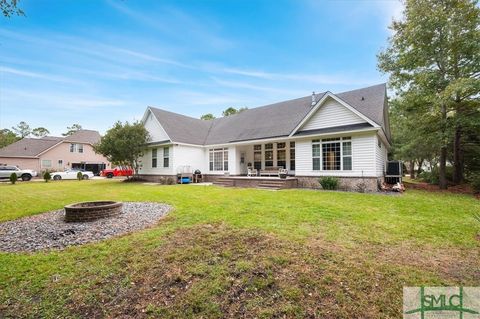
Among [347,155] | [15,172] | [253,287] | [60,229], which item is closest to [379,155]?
[347,155]

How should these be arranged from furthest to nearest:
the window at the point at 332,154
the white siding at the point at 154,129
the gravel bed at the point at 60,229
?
the white siding at the point at 154,129, the window at the point at 332,154, the gravel bed at the point at 60,229

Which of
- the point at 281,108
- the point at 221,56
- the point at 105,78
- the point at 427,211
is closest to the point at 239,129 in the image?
the point at 281,108

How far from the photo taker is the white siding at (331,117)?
12.8 metres

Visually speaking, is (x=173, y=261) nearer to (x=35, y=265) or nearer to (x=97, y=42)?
(x=35, y=265)

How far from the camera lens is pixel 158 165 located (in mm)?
20219

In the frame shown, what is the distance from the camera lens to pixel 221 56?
17328 millimetres

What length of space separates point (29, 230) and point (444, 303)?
843 cm

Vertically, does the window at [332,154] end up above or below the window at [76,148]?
below

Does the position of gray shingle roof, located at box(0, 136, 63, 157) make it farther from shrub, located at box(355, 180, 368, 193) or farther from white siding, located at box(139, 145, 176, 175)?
shrub, located at box(355, 180, 368, 193)

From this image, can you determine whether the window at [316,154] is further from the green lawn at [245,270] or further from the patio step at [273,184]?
the green lawn at [245,270]
